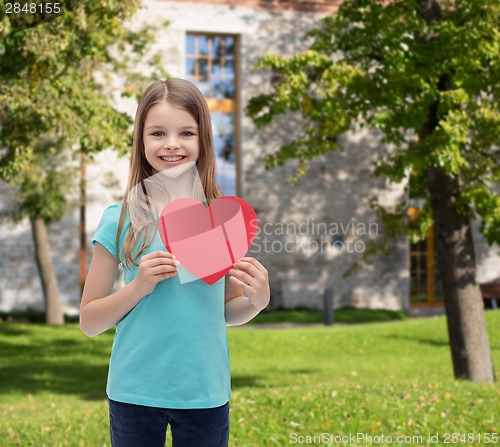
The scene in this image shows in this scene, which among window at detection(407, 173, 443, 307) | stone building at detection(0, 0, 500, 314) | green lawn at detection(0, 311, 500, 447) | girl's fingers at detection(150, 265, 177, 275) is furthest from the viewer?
window at detection(407, 173, 443, 307)

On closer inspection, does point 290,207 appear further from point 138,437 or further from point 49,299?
point 138,437

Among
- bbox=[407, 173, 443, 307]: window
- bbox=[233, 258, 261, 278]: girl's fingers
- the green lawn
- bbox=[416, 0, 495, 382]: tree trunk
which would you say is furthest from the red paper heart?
bbox=[407, 173, 443, 307]: window

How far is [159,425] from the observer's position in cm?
227

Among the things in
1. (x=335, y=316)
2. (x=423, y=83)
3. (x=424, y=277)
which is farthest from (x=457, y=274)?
(x=424, y=277)

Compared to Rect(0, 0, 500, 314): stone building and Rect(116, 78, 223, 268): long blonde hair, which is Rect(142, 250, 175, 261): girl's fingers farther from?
Rect(0, 0, 500, 314): stone building

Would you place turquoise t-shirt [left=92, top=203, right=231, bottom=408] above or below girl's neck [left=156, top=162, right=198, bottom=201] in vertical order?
below

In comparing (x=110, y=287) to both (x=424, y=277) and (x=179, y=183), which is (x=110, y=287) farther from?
(x=424, y=277)

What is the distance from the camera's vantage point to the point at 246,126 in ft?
68.9

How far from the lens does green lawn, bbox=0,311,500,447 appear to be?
A: 6000 mm

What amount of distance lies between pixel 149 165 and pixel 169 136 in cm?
15

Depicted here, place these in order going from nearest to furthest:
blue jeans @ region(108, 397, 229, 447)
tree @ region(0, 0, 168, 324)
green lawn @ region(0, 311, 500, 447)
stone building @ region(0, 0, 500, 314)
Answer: blue jeans @ region(108, 397, 229, 447)
green lawn @ region(0, 311, 500, 447)
tree @ region(0, 0, 168, 324)
stone building @ region(0, 0, 500, 314)

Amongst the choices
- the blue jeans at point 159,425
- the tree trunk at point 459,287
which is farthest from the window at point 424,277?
the blue jeans at point 159,425

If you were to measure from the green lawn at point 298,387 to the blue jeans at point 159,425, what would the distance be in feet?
11.3

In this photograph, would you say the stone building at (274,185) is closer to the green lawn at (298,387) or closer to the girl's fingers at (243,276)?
the green lawn at (298,387)
